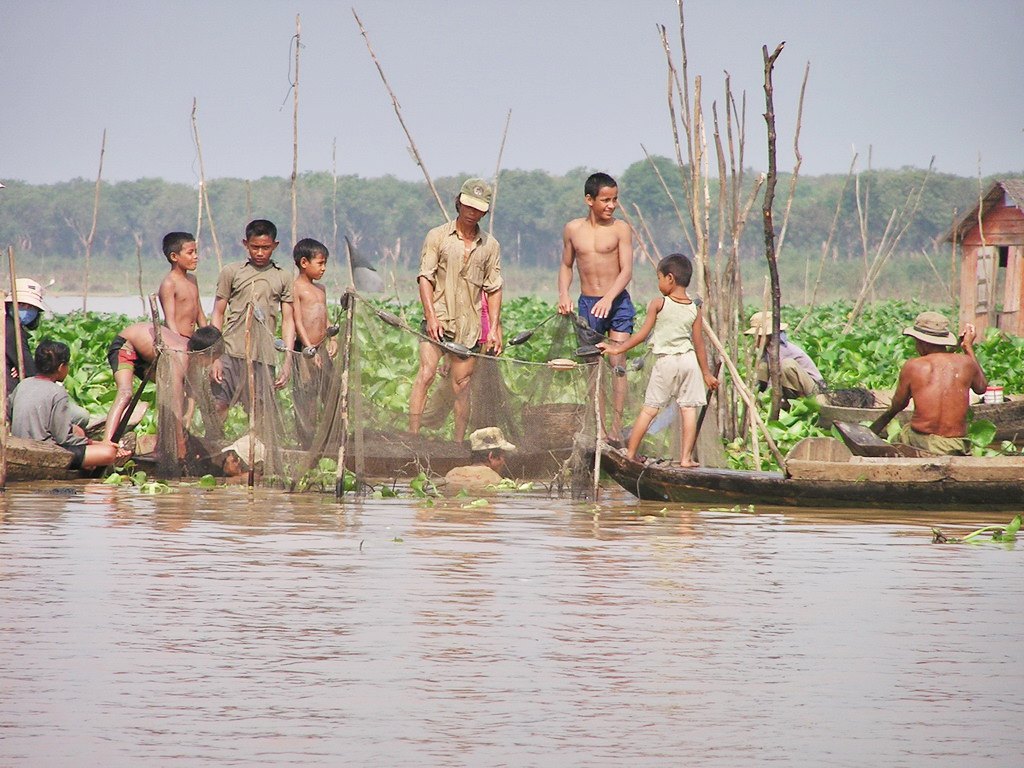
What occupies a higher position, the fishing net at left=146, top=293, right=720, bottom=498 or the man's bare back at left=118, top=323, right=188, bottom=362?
the man's bare back at left=118, top=323, right=188, bottom=362

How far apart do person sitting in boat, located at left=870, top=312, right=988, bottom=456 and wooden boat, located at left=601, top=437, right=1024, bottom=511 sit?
463mm

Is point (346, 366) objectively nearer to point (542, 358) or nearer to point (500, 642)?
point (542, 358)

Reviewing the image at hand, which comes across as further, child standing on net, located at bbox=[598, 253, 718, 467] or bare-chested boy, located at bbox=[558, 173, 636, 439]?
bare-chested boy, located at bbox=[558, 173, 636, 439]

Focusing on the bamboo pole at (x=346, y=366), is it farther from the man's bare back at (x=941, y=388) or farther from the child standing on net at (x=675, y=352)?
the man's bare back at (x=941, y=388)

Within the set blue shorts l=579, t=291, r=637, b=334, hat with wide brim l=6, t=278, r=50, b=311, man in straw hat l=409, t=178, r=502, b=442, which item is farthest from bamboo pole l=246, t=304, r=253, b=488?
blue shorts l=579, t=291, r=637, b=334

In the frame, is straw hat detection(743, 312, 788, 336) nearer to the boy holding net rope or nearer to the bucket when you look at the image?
the bucket

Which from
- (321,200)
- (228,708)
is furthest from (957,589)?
(321,200)

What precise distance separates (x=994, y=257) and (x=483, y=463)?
1293 cm

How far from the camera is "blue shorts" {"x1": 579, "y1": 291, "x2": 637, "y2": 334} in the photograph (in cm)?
880

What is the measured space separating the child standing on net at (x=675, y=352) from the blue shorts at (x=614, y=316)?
1.72 ft

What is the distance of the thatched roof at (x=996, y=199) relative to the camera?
19984mm

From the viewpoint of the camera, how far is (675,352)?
820cm

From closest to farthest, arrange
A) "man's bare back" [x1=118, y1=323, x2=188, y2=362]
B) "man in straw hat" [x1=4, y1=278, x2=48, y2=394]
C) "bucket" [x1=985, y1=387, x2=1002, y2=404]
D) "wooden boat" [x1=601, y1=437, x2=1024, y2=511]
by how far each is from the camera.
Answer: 1. "wooden boat" [x1=601, y1=437, x2=1024, y2=511]
2. "man's bare back" [x1=118, y1=323, x2=188, y2=362]
3. "man in straw hat" [x1=4, y1=278, x2=48, y2=394]
4. "bucket" [x1=985, y1=387, x2=1002, y2=404]

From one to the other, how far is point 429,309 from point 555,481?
109cm
